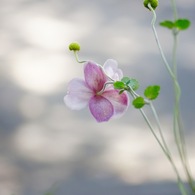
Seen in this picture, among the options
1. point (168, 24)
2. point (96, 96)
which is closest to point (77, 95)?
point (96, 96)

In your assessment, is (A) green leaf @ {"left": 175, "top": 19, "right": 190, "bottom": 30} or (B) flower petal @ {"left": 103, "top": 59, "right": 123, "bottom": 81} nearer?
(A) green leaf @ {"left": 175, "top": 19, "right": 190, "bottom": 30}

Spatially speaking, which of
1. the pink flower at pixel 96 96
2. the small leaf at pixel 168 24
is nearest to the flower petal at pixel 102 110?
the pink flower at pixel 96 96

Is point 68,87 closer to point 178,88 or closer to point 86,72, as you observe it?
point 86,72

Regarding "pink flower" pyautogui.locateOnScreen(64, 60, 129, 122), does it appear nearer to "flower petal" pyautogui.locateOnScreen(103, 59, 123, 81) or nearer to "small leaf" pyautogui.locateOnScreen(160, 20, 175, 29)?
"flower petal" pyautogui.locateOnScreen(103, 59, 123, 81)

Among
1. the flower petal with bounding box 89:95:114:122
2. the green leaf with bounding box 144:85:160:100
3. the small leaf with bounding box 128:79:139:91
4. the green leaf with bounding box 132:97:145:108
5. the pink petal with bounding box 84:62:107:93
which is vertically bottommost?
the green leaf with bounding box 132:97:145:108

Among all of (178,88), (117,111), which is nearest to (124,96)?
(117,111)

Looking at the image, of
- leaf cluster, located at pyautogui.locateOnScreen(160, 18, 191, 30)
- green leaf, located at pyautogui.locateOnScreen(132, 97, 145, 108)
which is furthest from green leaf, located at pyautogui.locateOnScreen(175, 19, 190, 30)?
green leaf, located at pyautogui.locateOnScreen(132, 97, 145, 108)
